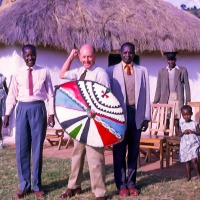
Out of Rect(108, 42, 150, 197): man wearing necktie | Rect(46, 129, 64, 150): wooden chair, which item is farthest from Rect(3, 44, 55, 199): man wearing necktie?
Rect(46, 129, 64, 150): wooden chair

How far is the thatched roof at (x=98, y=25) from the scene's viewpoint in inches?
380

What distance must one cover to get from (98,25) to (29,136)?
558 centimetres

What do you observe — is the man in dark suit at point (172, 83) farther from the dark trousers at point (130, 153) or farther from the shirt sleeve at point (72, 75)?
the shirt sleeve at point (72, 75)

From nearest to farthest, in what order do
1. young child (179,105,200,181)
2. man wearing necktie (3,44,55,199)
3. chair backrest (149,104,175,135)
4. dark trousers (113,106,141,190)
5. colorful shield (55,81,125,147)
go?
1. colorful shield (55,81,125,147)
2. man wearing necktie (3,44,55,199)
3. dark trousers (113,106,141,190)
4. young child (179,105,200,181)
5. chair backrest (149,104,175,135)

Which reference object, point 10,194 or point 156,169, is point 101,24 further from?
point 10,194

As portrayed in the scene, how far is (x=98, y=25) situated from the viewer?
10297mm

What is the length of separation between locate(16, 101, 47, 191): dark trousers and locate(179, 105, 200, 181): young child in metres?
2.15

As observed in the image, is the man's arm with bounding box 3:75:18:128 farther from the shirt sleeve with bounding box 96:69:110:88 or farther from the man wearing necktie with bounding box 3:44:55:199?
the shirt sleeve with bounding box 96:69:110:88

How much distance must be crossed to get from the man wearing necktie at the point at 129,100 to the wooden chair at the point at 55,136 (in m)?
3.93

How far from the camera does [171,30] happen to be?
11117 mm

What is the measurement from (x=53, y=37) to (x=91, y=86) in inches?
Result: 200

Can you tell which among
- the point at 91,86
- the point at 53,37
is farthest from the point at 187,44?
the point at 91,86

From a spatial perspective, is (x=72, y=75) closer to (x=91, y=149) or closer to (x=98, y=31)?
(x=91, y=149)

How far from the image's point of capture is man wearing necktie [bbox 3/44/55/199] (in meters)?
5.11
